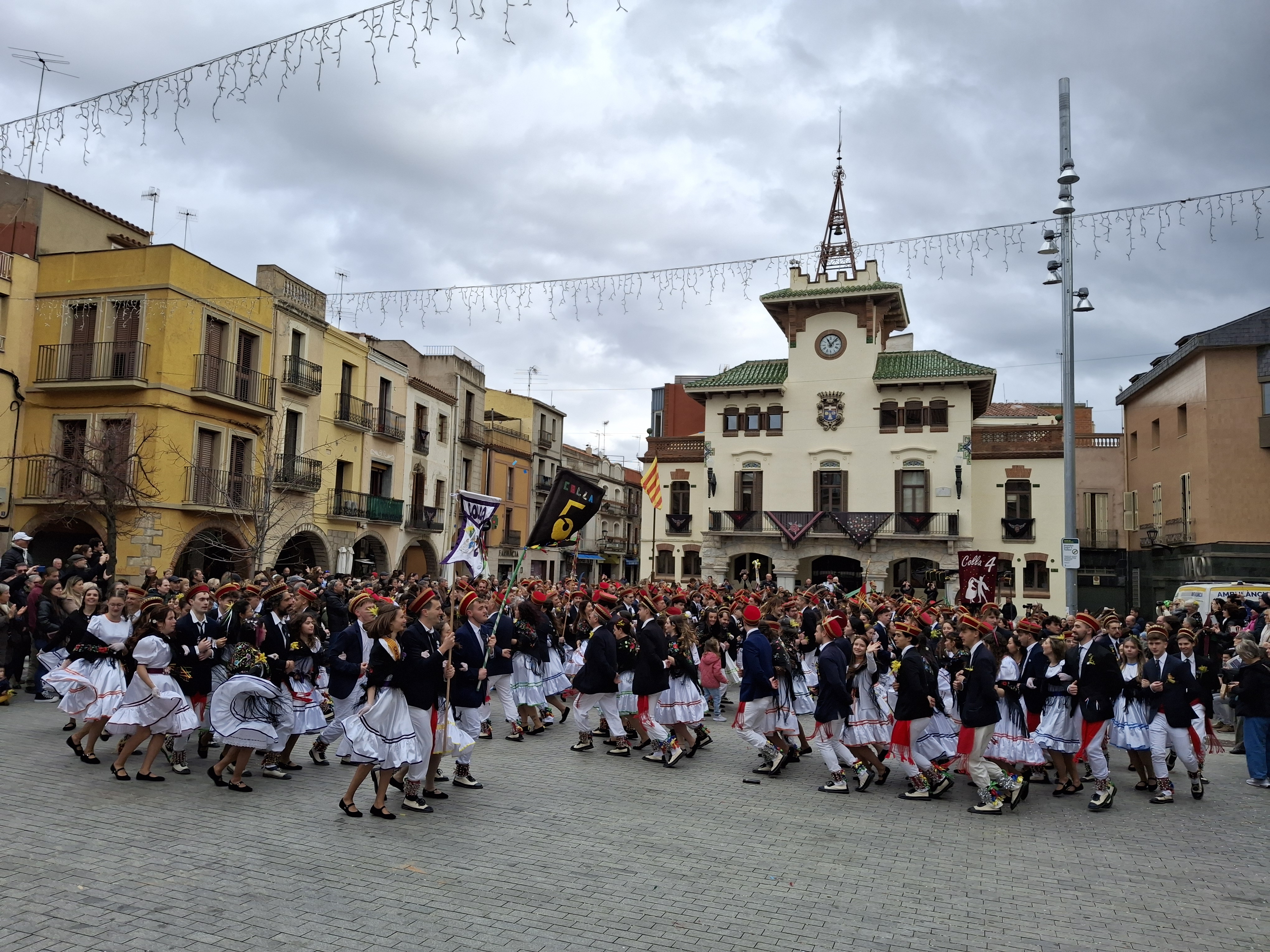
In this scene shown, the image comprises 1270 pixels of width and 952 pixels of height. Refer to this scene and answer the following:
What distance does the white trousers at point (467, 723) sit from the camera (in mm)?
9133

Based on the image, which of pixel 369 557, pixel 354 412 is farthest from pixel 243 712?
pixel 369 557

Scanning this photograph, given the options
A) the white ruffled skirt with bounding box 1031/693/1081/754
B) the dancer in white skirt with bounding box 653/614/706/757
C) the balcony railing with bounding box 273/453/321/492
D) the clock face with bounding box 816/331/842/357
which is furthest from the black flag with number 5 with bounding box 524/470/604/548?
the clock face with bounding box 816/331/842/357

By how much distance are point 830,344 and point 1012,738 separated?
32.4 m

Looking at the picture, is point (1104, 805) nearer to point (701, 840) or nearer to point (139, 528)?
point (701, 840)

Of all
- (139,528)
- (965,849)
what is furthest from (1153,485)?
(139,528)

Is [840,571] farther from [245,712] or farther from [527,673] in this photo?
[245,712]

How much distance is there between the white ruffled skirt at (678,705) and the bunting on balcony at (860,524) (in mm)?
27825

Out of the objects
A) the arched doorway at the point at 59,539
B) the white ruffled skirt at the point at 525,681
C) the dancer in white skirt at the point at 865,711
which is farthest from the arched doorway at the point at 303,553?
the dancer in white skirt at the point at 865,711

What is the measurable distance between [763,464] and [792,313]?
680cm

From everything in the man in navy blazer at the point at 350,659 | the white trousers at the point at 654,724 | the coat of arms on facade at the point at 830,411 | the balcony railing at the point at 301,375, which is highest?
the coat of arms on facade at the point at 830,411

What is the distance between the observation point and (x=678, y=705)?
36.7 ft

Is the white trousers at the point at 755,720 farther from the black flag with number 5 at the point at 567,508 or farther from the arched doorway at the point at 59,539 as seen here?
the arched doorway at the point at 59,539

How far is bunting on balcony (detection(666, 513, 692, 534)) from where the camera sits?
137ft

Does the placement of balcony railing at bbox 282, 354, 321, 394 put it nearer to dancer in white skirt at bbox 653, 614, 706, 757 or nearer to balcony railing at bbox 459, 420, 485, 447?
balcony railing at bbox 459, 420, 485, 447
